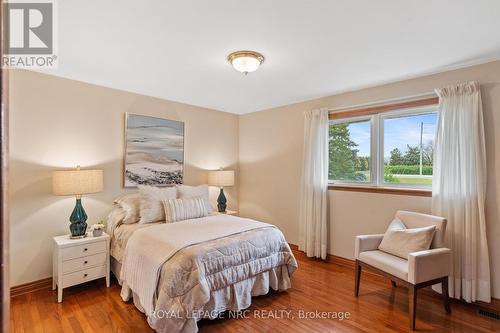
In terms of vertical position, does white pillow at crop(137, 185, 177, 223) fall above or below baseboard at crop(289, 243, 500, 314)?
above

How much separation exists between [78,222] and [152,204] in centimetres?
78

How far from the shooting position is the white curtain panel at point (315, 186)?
142 inches

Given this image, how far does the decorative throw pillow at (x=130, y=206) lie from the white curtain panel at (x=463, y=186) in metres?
3.39

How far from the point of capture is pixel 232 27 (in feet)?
6.34

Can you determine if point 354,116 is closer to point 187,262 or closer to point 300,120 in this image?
point 300,120

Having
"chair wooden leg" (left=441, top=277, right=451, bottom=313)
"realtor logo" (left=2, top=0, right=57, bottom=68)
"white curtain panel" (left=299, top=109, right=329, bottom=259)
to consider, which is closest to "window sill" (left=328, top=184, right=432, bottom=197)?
"white curtain panel" (left=299, top=109, right=329, bottom=259)

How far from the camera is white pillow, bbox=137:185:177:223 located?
2.96 m

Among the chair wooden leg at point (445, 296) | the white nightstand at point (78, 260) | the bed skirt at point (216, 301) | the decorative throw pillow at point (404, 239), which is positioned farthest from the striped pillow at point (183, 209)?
the chair wooden leg at point (445, 296)

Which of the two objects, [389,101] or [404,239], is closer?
[404,239]

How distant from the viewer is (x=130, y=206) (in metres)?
3.03

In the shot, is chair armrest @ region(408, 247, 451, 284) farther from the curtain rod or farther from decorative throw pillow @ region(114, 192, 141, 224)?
decorative throw pillow @ region(114, 192, 141, 224)

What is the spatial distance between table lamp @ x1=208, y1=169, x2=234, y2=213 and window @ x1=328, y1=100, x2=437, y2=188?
1.65 meters

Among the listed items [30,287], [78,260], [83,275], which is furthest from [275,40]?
[30,287]

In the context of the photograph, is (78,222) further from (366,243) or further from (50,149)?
(366,243)
